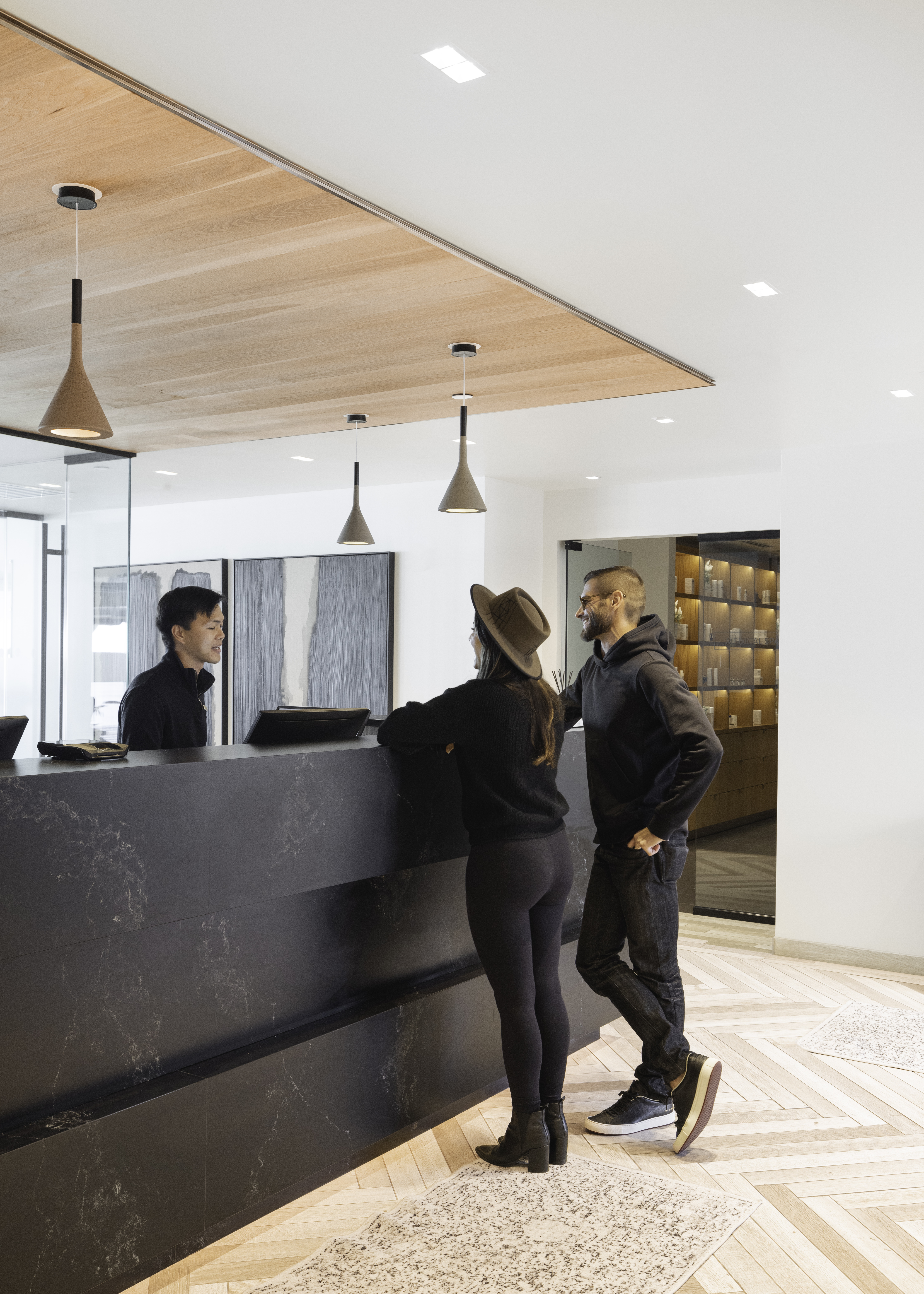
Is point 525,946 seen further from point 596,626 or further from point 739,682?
point 739,682

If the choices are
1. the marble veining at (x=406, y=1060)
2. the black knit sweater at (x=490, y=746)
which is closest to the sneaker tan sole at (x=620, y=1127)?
the marble veining at (x=406, y=1060)

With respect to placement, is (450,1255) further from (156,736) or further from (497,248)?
(497,248)

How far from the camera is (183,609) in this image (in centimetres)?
377

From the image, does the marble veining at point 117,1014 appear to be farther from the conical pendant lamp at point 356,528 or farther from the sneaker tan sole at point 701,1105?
the conical pendant lamp at point 356,528

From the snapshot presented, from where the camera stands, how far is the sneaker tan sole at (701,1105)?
3.29 meters

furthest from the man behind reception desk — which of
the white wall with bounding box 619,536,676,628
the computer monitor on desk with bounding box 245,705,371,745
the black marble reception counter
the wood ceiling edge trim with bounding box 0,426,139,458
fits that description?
the white wall with bounding box 619,536,676,628

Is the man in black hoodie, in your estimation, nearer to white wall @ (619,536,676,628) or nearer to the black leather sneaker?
the black leather sneaker

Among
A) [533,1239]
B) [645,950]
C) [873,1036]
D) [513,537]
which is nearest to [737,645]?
[513,537]

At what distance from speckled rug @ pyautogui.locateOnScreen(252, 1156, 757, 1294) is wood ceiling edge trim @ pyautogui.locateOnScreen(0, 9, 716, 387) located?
2.58 meters

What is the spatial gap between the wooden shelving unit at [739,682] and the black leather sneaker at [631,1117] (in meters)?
3.32

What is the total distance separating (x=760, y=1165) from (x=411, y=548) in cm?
491

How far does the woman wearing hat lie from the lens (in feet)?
9.91

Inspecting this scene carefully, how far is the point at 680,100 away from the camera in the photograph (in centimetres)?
225

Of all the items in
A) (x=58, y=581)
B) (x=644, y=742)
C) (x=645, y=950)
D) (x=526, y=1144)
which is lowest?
(x=526, y=1144)
